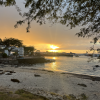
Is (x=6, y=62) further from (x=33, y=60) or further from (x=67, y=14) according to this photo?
(x=67, y=14)

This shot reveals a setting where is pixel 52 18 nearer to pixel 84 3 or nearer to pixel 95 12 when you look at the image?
pixel 84 3

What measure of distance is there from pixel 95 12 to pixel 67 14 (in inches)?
62.9

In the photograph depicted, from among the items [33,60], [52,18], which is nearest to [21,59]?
[33,60]

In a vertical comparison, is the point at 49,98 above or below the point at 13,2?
below

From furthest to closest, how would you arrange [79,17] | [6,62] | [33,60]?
1. [33,60]
2. [6,62]
3. [79,17]

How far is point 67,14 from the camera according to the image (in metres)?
6.01

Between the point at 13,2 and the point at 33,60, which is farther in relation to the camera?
the point at 33,60

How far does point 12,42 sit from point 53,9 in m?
45.2

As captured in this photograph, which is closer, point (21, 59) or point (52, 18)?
point (52, 18)

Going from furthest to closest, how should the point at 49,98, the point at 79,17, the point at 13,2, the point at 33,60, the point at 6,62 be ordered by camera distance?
the point at 33,60
the point at 6,62
the point at 79,17
the point at 49,98
the point at 13,2

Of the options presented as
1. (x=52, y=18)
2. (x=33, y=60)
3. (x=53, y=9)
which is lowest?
(x=33, y=60)

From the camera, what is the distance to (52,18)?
19.8ft

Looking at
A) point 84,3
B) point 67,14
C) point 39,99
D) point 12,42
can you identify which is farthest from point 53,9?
point 12,42

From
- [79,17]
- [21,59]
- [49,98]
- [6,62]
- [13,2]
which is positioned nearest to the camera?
[13,2]
